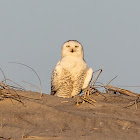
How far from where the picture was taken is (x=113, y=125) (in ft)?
11.5

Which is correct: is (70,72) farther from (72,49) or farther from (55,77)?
(72,49)

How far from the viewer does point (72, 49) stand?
6266 mm

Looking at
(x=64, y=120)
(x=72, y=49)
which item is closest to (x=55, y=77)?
(x=72, y=49)

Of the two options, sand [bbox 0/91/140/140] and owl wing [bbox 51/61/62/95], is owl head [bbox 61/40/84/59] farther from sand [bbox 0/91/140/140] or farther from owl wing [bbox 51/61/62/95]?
sand [bbox 0/91/140/140]

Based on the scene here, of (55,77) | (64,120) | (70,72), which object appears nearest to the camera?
(64,120)

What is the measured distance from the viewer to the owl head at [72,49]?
20.5ft

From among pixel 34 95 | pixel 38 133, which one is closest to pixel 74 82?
pixel 34 95

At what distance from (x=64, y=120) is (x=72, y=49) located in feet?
9.43

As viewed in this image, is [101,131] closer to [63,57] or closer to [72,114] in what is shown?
[72,114]

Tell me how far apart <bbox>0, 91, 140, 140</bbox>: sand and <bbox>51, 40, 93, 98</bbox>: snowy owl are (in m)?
1.60

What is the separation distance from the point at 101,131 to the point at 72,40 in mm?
3360

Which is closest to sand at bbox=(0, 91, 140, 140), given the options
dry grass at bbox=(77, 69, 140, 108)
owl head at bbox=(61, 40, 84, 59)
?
dry grass at bbox=(77, 69, 140, 108)

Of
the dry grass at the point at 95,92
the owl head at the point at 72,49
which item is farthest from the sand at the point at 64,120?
the owl head at the point at 72,49

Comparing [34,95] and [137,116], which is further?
[34,95]
